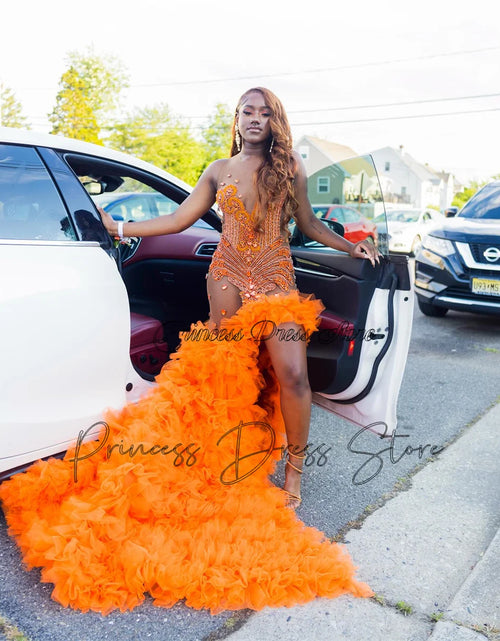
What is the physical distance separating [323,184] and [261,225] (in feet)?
Answer: 2.23

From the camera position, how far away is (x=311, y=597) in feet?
6.81

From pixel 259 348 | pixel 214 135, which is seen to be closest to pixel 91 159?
pixel 259 348

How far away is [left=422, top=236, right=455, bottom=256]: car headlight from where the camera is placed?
6453mm

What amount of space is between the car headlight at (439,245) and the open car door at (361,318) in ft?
12.4

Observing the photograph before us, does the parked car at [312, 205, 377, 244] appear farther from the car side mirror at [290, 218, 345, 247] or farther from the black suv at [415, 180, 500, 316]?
the black suv at [415, 180, 500, 316]

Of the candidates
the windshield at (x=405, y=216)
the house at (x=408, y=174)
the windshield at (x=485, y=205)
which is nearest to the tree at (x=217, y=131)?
the house at (x=408, y=174)

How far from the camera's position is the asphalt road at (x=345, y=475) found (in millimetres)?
1935

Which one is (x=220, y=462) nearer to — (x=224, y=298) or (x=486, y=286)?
(x=224, y=298)

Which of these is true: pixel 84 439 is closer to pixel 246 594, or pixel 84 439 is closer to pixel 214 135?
pixel 246 594

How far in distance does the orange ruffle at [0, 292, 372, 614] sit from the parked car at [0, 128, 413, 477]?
193 millimetres

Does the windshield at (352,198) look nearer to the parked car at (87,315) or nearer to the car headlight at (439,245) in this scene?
the parked car at (87,315)

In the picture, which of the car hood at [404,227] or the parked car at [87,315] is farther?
the car hood at [404,227]

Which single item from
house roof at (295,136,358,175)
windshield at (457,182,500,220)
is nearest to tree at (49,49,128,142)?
house roof at (295,136,358,175)

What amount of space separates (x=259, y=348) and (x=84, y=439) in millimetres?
855
